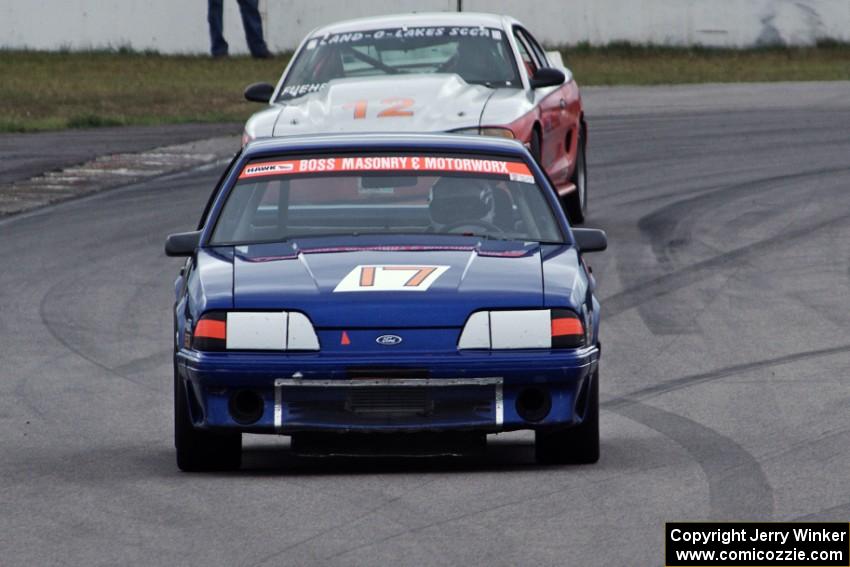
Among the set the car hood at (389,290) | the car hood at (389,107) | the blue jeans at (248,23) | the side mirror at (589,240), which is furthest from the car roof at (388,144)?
the blue jeans at (248,23)

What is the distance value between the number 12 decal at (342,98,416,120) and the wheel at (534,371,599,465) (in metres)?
5.21

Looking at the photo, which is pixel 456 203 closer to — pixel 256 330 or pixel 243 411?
pixel 256 330

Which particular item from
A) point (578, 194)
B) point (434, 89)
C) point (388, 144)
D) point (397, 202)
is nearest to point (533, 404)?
point (397, 202)

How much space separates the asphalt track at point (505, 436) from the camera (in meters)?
6.08

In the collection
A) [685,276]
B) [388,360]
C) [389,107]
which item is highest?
[388,360]

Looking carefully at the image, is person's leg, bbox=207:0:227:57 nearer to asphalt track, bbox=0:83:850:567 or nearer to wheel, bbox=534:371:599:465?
asphalt track, bbox=0:83:850:567

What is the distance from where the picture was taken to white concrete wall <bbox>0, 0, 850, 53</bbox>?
34.2m

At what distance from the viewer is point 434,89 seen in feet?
41.1

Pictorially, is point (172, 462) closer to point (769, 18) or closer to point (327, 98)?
point (327, 98)

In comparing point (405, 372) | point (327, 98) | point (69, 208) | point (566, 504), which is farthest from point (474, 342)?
point (69, 208)

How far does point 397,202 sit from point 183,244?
2.94 feet

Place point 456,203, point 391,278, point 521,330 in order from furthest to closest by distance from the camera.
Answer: point 456,203 < point 391,278 < point 521,330

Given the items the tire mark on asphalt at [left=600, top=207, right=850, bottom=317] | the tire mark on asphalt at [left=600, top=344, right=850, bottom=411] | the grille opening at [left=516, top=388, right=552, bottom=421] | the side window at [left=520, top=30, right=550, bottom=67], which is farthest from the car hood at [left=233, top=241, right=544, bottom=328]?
the side window at [left=520, top=30, right=550, bottom=67]

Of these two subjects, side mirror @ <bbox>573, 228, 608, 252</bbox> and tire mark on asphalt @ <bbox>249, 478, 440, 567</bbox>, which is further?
side mirror @ <bbox>573, 228, 608, 252</bbox>
